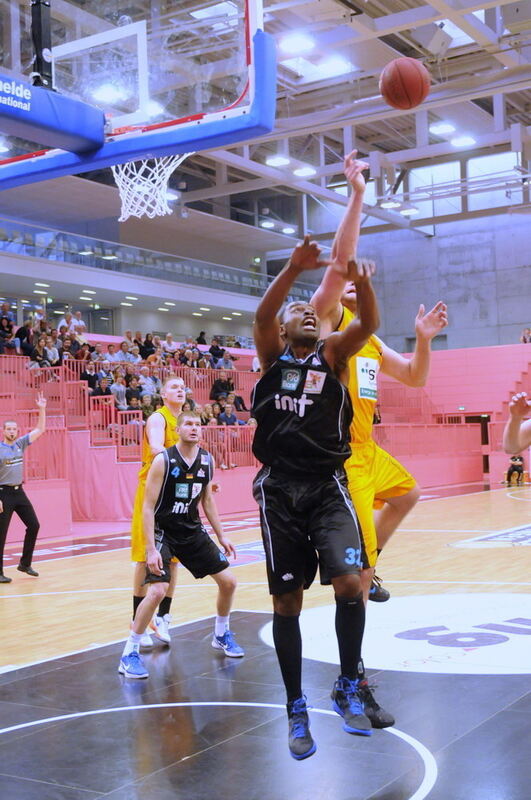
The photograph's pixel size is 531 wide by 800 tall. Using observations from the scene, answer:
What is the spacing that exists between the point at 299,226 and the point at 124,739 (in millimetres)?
29949

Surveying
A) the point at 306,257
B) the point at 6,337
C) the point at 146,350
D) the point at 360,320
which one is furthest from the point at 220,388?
the point at 306,257

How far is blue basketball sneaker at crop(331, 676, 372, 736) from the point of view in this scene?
3.75m

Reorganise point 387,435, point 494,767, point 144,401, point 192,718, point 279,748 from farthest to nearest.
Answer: point 387,435 < point 144,401 < point 192,718 < point 279,748 < point 494,767

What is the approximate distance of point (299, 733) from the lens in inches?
149

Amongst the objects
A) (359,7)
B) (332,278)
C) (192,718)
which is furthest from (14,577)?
(359,7)

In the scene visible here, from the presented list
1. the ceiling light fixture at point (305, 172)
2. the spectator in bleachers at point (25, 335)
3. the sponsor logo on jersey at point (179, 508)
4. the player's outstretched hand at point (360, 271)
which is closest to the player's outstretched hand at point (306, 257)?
the player's outstretched hand at point (360, 271)

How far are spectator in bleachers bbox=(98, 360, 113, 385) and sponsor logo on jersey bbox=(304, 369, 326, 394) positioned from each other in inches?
565

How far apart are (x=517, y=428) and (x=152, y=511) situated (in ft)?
8.14

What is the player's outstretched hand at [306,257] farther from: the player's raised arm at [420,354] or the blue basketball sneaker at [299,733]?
the blue basketball sneaker at [299,733]

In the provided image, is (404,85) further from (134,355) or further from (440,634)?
(134,355)

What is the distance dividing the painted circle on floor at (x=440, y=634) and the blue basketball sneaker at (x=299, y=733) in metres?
1.92

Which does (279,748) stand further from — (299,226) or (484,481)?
(299,226)

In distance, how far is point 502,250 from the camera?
32.5 metres

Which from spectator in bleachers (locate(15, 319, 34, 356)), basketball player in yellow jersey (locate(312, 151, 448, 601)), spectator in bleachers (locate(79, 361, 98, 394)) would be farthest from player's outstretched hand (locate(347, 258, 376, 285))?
spectator in bleachers (locate(15, 319, 34, 356))
